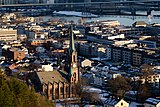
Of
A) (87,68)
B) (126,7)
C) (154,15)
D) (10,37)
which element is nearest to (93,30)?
(10,37)

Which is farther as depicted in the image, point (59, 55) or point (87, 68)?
point (59, 55)

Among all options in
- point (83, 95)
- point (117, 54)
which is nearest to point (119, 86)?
point (83, 95)

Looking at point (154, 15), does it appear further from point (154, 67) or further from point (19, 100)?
point (19, 100)

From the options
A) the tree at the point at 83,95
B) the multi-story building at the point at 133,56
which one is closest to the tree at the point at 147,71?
the multi-story building at the point at 133,56

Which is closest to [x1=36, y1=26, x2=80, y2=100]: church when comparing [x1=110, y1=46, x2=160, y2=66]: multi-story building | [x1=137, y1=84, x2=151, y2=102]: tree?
[x1=137, y1=84, x2=151, y2=102]: tree

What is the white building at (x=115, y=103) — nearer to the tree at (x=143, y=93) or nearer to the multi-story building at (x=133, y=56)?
the tree at (x=143, y=93)

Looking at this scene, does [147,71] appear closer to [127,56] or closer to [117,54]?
[127,56]

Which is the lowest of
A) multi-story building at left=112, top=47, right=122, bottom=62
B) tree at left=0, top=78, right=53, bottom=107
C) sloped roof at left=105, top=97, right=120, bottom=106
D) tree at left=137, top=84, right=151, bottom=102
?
multi-story building at left=112, top=47, right=122, bottom=62

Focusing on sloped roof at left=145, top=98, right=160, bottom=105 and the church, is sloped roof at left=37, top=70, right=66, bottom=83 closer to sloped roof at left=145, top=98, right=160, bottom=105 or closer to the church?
the church
